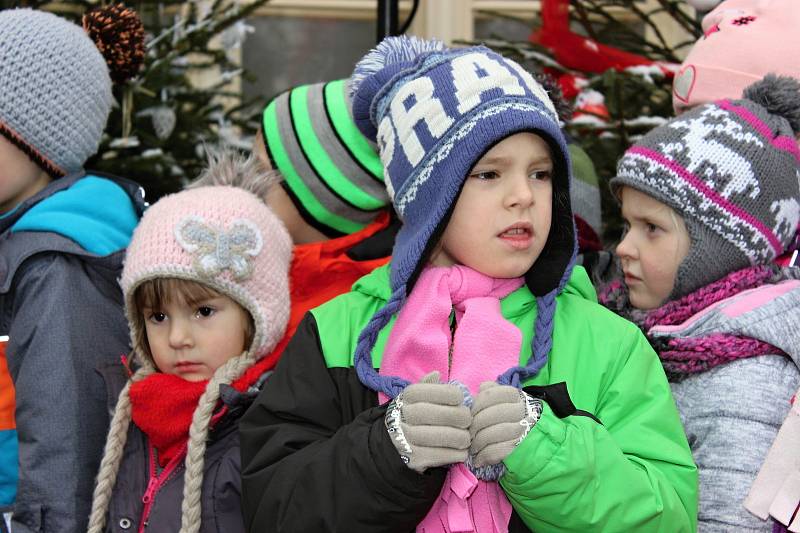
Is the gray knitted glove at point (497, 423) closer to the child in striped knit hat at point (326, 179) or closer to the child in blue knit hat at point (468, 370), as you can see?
the child in blue knit hat at point (468, 370)

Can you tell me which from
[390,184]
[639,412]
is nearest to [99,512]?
[390,184]

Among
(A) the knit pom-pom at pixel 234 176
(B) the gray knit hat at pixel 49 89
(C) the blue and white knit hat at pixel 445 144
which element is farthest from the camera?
(A) the knit pom-pom at pixel 234 176

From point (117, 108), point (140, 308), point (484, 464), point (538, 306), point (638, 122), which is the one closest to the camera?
point (484, 464)

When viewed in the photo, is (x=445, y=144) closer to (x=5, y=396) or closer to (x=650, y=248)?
(x=650, y=248)

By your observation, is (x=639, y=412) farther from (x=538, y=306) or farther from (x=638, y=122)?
(x=638, y=122)

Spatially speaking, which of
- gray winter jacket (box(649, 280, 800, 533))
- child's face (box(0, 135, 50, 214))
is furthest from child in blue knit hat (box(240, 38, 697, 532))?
child's face (box(0, 135, 50, 214))

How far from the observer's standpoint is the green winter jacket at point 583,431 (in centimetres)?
193

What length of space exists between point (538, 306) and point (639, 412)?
1.12 ft

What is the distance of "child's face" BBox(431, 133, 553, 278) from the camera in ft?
7.36

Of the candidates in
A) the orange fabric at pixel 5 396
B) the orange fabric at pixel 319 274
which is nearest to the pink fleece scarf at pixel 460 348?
the orange fabric at pixel 319 274

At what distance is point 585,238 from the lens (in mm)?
3271

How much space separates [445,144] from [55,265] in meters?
1.18

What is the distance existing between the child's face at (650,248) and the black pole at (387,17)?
1.37 metres

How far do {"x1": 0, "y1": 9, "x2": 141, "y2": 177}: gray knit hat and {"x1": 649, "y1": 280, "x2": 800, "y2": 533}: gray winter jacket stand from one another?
1827 millimetres
